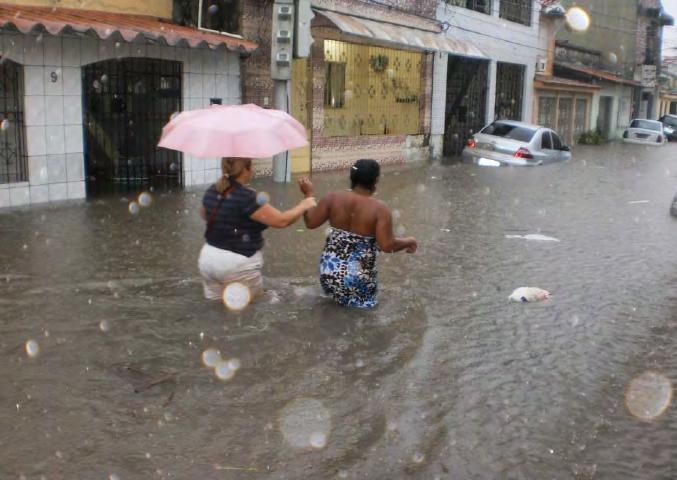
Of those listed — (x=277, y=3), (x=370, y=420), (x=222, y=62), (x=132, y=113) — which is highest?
(x=277, y=3)

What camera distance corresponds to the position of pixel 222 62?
47.6 feet

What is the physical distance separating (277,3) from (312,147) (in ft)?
15.2

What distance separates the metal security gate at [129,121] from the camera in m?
14.1

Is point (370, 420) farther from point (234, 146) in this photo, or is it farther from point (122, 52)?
point (122, 52)

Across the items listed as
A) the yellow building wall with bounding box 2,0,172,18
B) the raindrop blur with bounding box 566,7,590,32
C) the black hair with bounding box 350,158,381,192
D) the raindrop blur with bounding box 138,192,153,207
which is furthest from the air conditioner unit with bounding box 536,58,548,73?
the black hair with bounding box 350,158,381,192

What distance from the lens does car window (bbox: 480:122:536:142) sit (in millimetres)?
20828

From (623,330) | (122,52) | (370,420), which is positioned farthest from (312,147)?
(370,420)

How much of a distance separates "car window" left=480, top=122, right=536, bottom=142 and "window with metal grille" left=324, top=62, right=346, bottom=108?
14.2 ft

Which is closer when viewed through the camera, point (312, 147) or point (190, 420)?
point (190, 420)

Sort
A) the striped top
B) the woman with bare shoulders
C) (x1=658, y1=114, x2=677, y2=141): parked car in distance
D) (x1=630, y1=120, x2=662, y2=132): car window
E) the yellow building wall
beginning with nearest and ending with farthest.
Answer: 1. the striped top
2. the woman with bare shoulders
3. the yellow building wall
4. (x1=630, y1=120, x2=662, y2=132): car window
5. (x1=658, y1=114, x2=677, y2=141): parked car in distance

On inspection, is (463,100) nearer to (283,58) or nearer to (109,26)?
(283,58)

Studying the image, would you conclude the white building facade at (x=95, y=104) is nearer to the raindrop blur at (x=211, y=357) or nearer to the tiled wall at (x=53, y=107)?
the tiled wall at (x=53, y=107)

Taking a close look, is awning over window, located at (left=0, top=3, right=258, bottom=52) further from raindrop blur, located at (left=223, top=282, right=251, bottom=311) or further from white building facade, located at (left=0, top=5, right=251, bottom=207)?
raindrop blur, located at (left=223, top=282, right=251, bottom=311)

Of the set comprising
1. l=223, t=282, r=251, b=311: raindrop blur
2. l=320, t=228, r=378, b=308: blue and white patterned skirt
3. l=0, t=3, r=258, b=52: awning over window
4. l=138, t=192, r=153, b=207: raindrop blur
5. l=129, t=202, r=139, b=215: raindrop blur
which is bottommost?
l=129, t=202, r=139, b=215: raindrop blur
